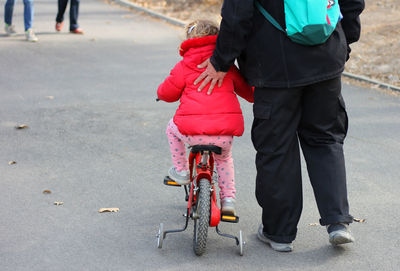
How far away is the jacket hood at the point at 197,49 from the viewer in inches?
155

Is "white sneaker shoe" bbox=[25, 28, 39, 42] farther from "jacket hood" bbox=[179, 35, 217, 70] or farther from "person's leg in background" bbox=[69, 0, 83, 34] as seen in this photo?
"jacket hood" bbox=[179, 35, 217, 70]

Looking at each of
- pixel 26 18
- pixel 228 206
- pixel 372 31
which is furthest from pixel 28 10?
pixel 228 206

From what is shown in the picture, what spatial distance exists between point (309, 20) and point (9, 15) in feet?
27.5

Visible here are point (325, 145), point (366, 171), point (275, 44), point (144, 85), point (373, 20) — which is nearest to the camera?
point (275, 44)

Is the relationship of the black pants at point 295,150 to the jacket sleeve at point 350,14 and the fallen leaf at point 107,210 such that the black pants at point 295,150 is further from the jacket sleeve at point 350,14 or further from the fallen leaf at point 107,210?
the fallen leaf at point 107,210

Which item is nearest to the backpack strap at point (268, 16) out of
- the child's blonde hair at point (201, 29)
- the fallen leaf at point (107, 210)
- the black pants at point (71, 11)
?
the child's blonde hair at point (201, 29)

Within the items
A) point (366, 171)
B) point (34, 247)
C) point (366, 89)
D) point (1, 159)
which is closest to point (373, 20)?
point (366, 89)

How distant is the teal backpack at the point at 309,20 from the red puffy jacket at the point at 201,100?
52cm

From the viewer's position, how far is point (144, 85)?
8.50 m

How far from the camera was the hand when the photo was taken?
3881mm

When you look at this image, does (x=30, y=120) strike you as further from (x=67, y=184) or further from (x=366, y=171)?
(x=366, y=171)

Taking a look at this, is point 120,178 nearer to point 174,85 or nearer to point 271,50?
point 174,85

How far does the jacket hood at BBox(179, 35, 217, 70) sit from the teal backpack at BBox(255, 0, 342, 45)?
0.51 m

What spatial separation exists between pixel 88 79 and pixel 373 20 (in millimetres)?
6752
